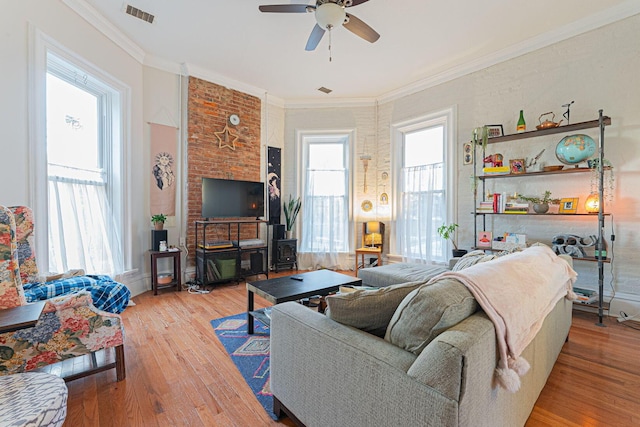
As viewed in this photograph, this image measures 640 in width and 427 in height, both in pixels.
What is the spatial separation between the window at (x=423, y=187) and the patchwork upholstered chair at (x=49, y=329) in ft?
12.9

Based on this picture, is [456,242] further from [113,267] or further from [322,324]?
[113,267]

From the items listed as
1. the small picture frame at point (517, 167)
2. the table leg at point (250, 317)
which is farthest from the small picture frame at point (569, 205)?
the table leg at point (250, 317)

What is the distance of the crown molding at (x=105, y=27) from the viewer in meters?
2.77

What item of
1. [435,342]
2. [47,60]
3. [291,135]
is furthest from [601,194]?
[47,60]

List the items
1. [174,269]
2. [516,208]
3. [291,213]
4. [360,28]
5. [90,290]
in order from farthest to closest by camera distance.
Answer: [291,213] < [174,269] < [516,208] < [360,28] < [90,290]

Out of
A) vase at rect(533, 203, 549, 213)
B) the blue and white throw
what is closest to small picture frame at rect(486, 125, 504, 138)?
vase at rect(533, 203, 549, 213)

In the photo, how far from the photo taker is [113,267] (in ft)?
11.0

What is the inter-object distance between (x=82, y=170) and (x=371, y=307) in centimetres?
352

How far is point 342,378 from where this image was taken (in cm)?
110

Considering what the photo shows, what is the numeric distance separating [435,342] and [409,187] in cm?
405

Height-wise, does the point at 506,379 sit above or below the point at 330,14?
below

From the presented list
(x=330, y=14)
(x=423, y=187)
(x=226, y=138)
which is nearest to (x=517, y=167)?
(x=423, y=187)

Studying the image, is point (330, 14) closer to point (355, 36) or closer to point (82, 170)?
point (355, 36)

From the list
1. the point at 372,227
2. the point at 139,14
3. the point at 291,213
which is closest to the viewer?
the point at 139,14
